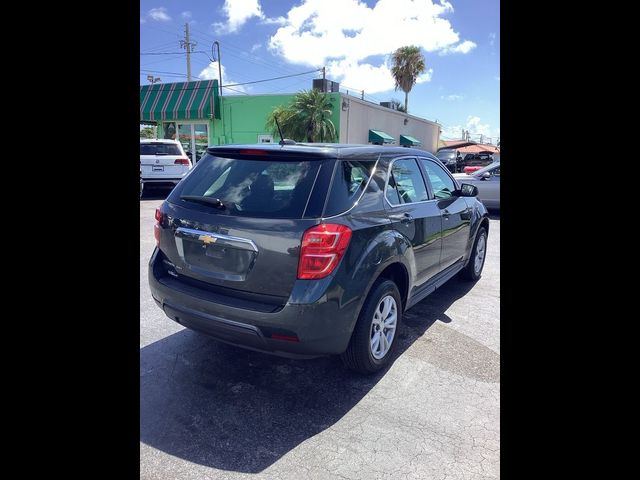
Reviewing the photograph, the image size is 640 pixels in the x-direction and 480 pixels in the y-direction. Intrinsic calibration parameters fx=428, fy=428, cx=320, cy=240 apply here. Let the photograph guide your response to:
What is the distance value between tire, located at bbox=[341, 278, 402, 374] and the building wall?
21266 mm

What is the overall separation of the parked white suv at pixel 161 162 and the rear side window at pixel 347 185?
10355 millimetres

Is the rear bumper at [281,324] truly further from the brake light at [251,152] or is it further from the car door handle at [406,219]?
the brake light at [251,152]

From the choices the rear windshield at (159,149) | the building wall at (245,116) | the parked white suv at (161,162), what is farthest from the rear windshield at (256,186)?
the building wall at (245,116)

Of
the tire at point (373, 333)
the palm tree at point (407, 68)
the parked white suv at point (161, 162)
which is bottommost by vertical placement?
the tire at point (373, 333)

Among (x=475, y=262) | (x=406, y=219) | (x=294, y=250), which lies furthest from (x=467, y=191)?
(x=294, y=250)

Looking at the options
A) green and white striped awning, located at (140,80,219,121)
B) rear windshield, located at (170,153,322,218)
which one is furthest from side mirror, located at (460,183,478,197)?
green and white striped awning, located at (140,80,219,121)

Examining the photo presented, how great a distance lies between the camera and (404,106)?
38.4 metres

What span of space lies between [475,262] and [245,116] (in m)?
21.1

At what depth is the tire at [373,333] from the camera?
291cm

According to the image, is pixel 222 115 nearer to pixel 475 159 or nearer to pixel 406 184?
pixel 475 159

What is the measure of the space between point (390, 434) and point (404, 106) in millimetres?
38936
